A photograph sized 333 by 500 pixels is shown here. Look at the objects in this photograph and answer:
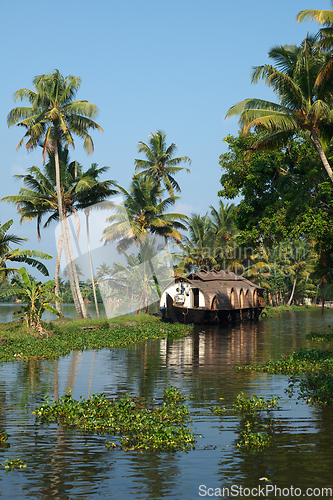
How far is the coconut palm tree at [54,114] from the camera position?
3266 cm

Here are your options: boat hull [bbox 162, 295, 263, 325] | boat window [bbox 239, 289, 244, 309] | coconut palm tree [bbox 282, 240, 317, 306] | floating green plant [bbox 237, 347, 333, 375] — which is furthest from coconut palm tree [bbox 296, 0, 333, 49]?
coconut palm tree [bbox 282, 240, 317, 306]

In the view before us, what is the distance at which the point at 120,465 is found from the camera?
7.27 m

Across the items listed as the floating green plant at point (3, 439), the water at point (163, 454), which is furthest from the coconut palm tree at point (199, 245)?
the floating green plant at point (3, 439)

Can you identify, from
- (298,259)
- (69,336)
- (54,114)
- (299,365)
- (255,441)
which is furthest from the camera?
(298,259)

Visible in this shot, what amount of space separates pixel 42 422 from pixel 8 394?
2896 millimetres

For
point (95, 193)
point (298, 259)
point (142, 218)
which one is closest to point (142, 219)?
point (142, 218)

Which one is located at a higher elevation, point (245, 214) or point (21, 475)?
point (245, 214)

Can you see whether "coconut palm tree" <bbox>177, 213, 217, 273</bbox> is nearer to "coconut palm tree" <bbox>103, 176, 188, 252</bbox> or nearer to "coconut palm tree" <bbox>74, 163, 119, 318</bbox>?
"coconut palm tree" <bbox>103, 176, 188, 252</bbox>

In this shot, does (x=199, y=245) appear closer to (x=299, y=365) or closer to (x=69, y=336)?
(x=69, y=336)

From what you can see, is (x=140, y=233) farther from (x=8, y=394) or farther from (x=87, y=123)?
(x=8, y=394)

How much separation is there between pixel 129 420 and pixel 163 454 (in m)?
1.70

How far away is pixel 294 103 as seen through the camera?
62.7ft

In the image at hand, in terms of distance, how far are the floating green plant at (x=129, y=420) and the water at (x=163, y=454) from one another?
0.28m

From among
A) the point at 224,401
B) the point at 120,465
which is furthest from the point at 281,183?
the point at 120,465
